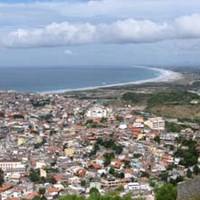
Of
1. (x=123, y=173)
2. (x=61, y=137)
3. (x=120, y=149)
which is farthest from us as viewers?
(x=61, y=137)

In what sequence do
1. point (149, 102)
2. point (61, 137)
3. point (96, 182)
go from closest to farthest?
point (96, 182) → point (61, 137) → point (149, 102)

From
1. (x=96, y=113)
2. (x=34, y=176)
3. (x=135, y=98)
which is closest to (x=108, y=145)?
(x=34, y=176)

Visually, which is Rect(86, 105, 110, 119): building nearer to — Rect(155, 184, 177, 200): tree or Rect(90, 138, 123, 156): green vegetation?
Rect(90, 138, 123, 156): green vegetation

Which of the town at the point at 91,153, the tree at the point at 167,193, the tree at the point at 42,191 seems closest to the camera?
the tree at the point at 167,193


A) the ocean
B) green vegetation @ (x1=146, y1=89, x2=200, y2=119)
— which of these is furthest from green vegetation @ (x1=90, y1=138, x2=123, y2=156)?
the ocean

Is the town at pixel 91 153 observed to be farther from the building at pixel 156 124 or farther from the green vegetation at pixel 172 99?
the green vegetation at pixel 172 99

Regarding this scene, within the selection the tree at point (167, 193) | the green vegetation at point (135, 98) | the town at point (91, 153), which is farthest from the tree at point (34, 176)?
the green vegetation at point (135, 98)

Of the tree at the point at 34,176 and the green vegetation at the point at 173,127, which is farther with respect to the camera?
the green vegetation at the point at 173,127

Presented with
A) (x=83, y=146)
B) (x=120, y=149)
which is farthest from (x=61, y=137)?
(x=120, y=149)

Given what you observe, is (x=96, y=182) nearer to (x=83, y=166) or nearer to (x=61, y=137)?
(x=83, y=166)
